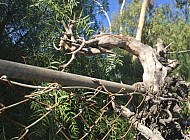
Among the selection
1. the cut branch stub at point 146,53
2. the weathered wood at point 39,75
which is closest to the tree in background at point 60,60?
the cut branch stub at point 146,53

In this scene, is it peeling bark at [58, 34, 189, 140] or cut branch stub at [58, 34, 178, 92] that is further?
cut branch stub at [58, 34, 178, 92]

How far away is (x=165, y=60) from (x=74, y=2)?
2.08ft

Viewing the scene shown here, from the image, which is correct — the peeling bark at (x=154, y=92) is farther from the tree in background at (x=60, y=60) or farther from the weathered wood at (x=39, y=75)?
the weathered wood at (x=39, y=75)

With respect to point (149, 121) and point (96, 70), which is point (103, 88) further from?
point (96, 70)

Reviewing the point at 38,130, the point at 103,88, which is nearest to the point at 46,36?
the point at 38,130

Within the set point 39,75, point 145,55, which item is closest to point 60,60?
point 145,55

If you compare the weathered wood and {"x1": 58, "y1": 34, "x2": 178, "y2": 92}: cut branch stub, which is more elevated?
{"x1": 58, "y1": 34, "x2": 178, "y2": 92}: cut branch stub

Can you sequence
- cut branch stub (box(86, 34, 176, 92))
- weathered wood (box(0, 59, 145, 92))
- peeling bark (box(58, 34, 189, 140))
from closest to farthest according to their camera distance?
weathered wood (box(0, 59, 145, 92)), peeling bark (box(58, 34, 189, 140)), cut branch stub (box(86, 34, 176, 92))

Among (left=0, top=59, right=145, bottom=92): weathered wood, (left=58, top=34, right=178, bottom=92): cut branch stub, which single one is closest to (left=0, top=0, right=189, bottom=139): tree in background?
(left=58, top=34, right=178, bottom=92): cut branch stub

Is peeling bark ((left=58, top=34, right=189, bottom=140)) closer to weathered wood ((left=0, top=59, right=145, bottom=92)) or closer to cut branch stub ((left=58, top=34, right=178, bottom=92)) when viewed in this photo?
cut branch stub ((left=58, top=34, right=178, bottom=92))

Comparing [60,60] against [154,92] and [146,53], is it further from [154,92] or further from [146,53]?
[154,92]

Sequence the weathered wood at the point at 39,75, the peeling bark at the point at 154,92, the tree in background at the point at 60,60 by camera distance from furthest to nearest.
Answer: the tree in background at the point at 60,60 → the peeling bark at the point at 154,92 → the weathered wood at the point at 39,75

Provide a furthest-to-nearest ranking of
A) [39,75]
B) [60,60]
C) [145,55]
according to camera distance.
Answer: [60,60], [145,55], [39,75]

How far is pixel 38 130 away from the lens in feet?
4.04
